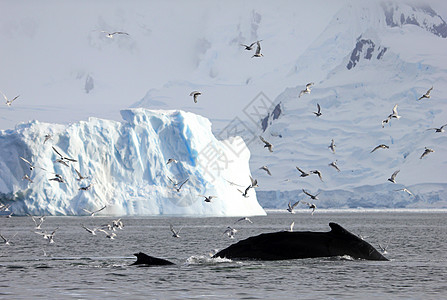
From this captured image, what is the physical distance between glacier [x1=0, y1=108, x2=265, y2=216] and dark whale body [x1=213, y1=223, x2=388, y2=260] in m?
60.6

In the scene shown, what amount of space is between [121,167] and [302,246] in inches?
2625

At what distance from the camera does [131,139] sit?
8538cm

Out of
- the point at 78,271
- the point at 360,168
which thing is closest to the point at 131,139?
the point at 78,271

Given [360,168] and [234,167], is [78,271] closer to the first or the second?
[234,167]

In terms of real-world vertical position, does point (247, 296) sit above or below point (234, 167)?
below

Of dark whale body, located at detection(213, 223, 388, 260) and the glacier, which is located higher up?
the glacier

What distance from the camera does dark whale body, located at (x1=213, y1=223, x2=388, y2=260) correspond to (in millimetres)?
20234

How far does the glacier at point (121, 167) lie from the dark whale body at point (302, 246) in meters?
60.6

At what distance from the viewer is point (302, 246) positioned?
20562mm

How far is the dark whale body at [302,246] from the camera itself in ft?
66.4

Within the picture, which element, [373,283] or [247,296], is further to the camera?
[373,283]

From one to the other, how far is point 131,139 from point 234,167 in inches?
631

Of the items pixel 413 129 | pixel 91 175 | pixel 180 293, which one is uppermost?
pixel 413 129

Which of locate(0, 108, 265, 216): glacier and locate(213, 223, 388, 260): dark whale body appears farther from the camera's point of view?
locate(0, 108, 265, 216): glacier
